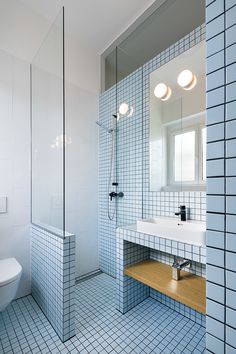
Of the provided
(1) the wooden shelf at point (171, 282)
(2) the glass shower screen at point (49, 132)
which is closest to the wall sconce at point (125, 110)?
(2) the glass shower screen at point (49, 132)

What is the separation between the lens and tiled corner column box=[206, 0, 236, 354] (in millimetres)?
515

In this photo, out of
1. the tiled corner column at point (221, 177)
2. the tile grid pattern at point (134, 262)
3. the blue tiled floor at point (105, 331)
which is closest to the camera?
the tiled corner column at point (221, 177)

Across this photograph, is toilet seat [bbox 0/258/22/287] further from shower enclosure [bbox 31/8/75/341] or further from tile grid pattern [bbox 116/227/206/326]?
tile grid pattern [bbox 116/227/206/326]

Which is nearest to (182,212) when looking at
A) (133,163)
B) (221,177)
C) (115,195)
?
(133,163)

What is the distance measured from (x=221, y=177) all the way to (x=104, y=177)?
7.25 ft

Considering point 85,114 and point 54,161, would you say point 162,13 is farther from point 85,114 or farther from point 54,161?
point 54,161

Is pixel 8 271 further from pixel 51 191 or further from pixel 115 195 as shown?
pixel 115 195

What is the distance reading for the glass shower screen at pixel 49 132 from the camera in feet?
5.74

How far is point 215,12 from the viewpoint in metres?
0.56

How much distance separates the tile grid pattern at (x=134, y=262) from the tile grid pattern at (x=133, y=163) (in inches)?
14.3

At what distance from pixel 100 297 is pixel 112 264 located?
467 millimetres

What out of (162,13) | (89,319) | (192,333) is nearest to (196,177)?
(192,333)

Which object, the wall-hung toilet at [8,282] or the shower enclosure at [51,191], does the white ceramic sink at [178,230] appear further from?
the wall-hung toilet at [8,282]

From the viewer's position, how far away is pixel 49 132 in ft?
6.43
